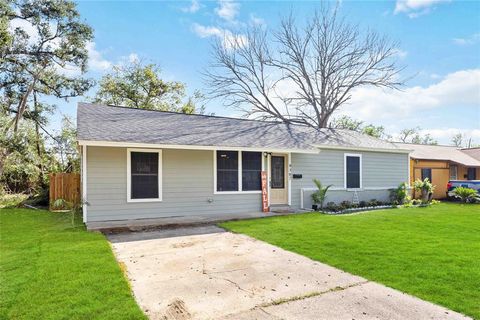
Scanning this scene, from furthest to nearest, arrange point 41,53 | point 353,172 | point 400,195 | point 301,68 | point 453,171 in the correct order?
point 301,68 < point 453,171 < point 41,53 < point 400,195 < point 353,172

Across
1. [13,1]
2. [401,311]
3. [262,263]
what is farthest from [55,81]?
[401,311]

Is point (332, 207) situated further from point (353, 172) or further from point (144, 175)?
point (144, 175)

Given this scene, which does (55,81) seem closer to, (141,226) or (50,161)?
(50,161)

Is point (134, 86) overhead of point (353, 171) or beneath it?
overhead

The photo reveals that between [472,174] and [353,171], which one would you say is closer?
[353,171]

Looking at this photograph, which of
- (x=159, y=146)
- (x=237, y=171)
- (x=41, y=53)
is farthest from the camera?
(x=41, y=53)

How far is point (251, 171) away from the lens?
1030cm

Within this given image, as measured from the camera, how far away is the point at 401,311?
3162 mm

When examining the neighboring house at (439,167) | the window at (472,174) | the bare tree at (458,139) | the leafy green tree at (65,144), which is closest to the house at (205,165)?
the neighboring house at (439,167)

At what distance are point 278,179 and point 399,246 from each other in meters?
5.61

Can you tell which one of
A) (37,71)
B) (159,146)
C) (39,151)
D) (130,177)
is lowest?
(130,177)

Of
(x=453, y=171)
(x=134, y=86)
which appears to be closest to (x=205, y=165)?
(x=453, y=171)

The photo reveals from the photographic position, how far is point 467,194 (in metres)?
14.2

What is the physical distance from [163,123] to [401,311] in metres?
8.87
